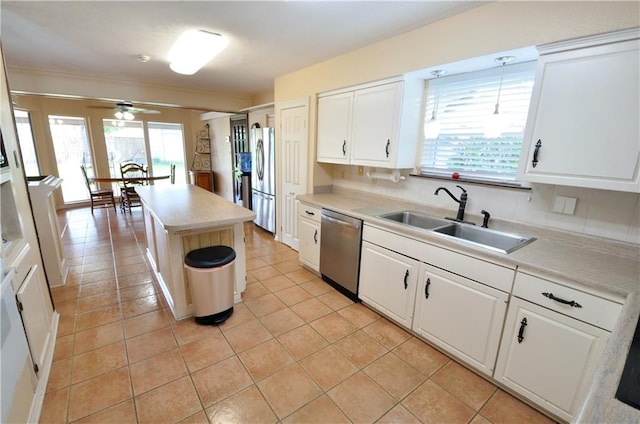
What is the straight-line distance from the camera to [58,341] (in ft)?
6.82

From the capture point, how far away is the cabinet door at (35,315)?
1.58 metres

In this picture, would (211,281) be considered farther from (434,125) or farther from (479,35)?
(479,35)

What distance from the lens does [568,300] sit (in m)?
1.42

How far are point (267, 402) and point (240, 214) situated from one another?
1.38 metres

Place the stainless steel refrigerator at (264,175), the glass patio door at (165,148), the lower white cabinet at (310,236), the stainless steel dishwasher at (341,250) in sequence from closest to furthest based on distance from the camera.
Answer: the stainless steel dishwasher at (341,250), the lower white cabinet at (310,236), the stainless steel refrigerator at (264,175), the glass patio door at (165,148)

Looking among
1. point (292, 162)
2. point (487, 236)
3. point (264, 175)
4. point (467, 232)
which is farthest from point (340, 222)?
A: point (264, 175)

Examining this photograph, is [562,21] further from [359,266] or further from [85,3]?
[85,3]

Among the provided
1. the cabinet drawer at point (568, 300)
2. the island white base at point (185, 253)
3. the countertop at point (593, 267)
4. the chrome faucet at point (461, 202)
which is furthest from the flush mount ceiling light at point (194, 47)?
the cabinet drawer at point (568, 300)

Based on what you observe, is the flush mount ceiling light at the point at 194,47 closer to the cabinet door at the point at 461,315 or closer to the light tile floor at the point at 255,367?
the light tile floor at the point at 255,367

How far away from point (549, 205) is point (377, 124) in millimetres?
1494

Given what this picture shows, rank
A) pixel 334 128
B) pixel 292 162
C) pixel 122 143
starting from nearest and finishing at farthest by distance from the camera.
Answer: pixel 334 128, pixel 292 162, pixel 122 143

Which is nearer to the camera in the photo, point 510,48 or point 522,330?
point 522,330

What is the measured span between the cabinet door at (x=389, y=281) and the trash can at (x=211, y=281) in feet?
3.89

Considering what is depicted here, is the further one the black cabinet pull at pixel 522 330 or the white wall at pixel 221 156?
the white wall at pixel 221 156
